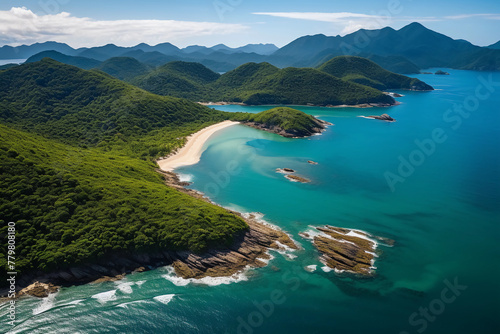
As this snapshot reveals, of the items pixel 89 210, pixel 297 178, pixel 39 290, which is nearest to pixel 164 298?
pixel 39 290

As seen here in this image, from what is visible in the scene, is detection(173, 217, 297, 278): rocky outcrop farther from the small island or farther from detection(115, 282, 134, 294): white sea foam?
the small island

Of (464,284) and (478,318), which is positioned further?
(464,284)

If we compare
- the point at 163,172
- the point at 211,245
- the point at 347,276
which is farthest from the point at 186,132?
the point at 347,276

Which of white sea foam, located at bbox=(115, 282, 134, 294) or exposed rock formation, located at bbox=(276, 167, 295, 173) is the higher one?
exposed rock formation, located at bbox=(276, 167, 295, 173)

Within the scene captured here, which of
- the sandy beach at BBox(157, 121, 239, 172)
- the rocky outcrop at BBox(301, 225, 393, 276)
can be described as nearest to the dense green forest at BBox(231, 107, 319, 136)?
the sandy beach at BBox(157, 121, 239, 172)

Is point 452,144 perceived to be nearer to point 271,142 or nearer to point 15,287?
point 271,142

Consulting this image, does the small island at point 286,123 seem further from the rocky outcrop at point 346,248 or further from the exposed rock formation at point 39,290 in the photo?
the exposed rock formation at point 39,290

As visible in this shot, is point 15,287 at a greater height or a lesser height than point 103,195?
lesser

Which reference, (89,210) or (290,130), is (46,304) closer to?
(89,210)
